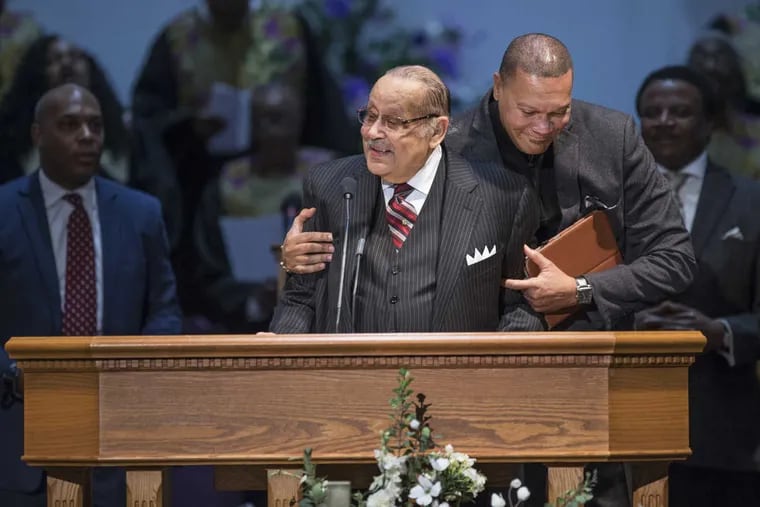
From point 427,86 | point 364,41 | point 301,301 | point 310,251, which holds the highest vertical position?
point 364,41

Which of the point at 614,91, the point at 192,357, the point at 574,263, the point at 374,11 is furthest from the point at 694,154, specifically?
the point at 192,357

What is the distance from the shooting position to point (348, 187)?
3451 mm

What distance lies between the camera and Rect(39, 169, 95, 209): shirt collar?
5348 millimetres

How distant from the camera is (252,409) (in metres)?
3.06

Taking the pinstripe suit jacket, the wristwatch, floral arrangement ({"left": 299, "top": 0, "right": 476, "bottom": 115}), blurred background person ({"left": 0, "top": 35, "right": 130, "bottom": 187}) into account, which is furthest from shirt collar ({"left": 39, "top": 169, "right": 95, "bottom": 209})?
the wristwatch

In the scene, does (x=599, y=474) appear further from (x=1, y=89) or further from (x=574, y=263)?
(x=1, y=89)

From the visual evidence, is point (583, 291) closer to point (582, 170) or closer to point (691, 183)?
point (582, 170)

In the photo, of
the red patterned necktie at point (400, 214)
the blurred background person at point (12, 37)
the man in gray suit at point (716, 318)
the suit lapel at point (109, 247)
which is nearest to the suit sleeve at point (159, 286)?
the suit lapel at point (109, 247)

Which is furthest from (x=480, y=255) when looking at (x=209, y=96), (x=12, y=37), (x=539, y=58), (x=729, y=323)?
(x=12, y=37)

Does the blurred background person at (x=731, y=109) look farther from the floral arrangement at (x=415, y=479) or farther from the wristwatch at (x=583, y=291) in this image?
the floral arrangement at (x=415, y=479)

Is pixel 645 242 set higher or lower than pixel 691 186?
lower

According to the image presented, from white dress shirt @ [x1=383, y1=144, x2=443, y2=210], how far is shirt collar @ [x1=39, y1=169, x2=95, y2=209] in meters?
2.15

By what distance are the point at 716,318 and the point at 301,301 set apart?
7.46 ft

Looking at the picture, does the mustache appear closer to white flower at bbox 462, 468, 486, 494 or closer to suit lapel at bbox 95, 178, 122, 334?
white flower at bbox 462, 468, 486, 494
